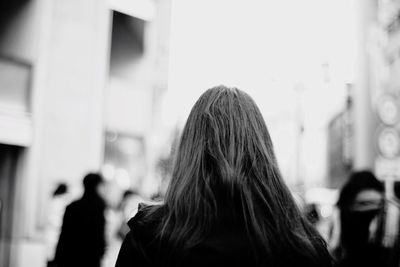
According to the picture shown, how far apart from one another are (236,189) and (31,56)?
1082cm

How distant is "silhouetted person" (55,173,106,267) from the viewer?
6395 millimetres

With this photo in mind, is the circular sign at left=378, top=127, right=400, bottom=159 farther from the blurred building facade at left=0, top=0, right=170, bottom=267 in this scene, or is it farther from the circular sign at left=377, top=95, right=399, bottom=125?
the blurred building facade at left=0, top=0, right=170, bottom=267

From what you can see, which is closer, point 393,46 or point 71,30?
point 71,30

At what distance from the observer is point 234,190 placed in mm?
1934

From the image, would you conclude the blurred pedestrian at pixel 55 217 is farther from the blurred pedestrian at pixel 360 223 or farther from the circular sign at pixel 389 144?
the blurred pedestrian at pixel 360 223

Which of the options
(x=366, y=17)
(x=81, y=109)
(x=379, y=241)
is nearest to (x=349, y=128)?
(x=366, y=17)

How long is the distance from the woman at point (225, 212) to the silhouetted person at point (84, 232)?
15.3 feet

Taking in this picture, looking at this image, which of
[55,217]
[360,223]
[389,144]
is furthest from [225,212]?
[389,144]

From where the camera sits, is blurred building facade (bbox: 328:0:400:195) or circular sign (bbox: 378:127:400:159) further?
blurred building facade (bbox: 328:0:400:195)

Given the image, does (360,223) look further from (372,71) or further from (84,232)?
(372,71)

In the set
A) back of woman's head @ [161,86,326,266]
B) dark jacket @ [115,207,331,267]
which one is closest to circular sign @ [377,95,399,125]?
back of woman's head @ [161,86,326,266]

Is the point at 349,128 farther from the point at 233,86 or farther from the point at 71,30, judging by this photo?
the point at 233,86

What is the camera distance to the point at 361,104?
46438mm

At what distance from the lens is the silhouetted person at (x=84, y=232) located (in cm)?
639
